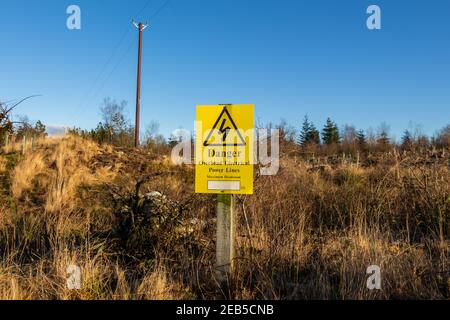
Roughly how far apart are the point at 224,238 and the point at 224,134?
0.98 metres

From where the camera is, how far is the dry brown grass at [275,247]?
3.31m

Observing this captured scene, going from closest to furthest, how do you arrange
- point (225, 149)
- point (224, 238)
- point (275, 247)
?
point (225, 149) < point (224, 238) < point (275, 247)

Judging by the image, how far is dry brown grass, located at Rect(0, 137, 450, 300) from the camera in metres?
3.31

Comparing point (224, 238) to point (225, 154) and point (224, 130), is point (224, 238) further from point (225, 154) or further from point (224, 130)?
point (224, 130)

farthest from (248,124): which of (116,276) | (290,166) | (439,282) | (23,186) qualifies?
(23,186)

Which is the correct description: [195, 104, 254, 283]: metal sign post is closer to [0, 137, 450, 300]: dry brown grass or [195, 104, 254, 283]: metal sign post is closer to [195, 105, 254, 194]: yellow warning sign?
[195, 105, 254, 194]: yellow warning sign

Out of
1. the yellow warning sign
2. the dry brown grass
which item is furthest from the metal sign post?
the dry brown grass

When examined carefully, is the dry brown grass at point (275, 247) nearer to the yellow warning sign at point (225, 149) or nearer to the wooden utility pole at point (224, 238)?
the wooden utility pole at point (224, 238)

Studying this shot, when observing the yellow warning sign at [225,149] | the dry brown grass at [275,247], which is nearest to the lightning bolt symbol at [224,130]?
the yellow warning sign at [225,149]

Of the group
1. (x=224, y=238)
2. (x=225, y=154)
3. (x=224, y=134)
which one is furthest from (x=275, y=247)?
(x=224, y=134)

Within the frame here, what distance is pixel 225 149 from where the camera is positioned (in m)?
3.28

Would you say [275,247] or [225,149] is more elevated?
[225,149]

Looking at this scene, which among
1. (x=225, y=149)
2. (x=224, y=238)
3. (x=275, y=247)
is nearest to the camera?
(x=225, y=149)
